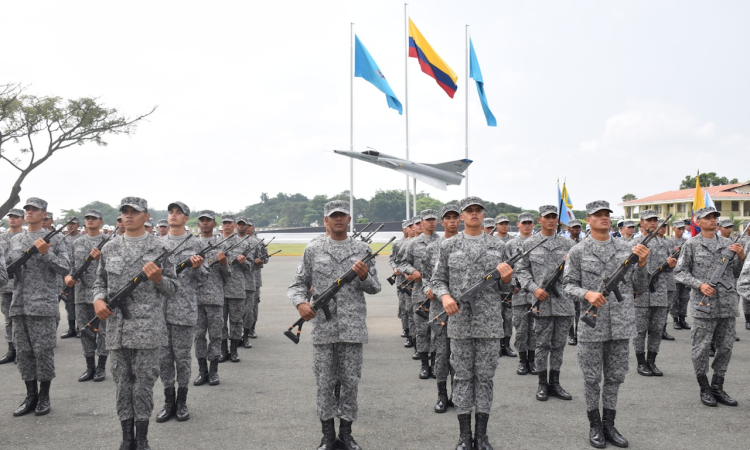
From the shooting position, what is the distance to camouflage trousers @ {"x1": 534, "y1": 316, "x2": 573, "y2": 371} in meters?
5.70

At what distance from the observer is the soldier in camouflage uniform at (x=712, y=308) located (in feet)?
17.8

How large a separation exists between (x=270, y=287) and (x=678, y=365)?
12.0 metres

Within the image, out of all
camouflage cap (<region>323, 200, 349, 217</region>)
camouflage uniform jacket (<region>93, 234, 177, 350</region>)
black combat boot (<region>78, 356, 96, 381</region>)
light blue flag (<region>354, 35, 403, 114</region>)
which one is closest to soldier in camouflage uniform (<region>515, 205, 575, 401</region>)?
camouflage cap (<region>323, 200, 349, 217</region>)

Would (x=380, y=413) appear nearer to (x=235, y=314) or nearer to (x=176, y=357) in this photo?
(x=176, y=357)

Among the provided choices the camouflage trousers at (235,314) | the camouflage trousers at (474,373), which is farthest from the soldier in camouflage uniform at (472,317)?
the camouflage trousers at (235,314)

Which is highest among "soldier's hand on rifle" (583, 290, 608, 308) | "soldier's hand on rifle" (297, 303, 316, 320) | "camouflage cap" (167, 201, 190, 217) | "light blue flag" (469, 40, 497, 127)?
"light blue flag" (469, 40, 497, 127)

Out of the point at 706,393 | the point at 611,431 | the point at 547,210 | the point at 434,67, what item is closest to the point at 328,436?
the point at 611,431

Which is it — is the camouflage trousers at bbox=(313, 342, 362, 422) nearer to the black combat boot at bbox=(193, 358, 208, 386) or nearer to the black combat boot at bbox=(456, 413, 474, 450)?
the black combat boot at bbox=(456, 413, 474, 450)

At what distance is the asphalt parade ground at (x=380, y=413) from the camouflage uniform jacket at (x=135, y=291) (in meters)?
0.98

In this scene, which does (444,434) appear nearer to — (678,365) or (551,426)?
(551,426)

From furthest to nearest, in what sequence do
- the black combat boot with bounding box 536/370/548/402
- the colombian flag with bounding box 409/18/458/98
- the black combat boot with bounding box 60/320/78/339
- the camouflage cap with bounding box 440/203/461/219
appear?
1. the colombian flag with bounding box 409/18/458/98
2. the black combat boot with bounding box 60/320/78/339
3. the black combat boot with bounding box 536/370/548/402
4. the camouflage cap with bounding box 440/203/461/219

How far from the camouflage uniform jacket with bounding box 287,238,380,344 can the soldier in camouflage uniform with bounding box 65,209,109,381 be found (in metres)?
2.53

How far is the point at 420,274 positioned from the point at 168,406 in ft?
10.6

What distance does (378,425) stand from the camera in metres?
4.88
